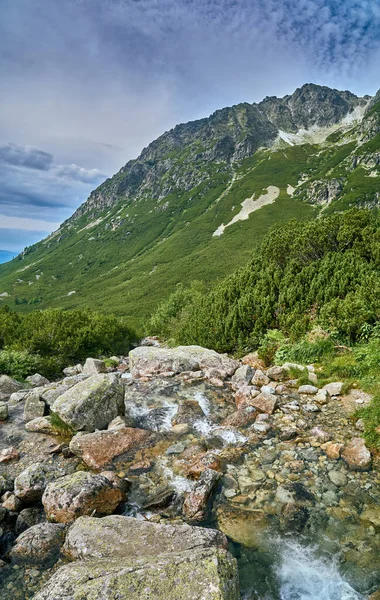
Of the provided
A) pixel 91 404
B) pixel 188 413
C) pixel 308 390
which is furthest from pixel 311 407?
pixel 91 404

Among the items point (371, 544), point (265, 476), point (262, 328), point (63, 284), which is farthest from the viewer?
point (63, 284)

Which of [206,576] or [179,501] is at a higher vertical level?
[206,576]

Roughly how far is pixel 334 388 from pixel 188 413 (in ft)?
17.3

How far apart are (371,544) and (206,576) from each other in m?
3.66

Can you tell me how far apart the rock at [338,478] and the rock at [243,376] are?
5850mm

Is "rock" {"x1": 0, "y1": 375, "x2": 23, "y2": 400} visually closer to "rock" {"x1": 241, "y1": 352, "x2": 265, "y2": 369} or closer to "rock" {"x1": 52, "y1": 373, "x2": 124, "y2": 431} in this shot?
"rock" {"x1": 52, "y1": 373, "x2": 124, "y2": 431}

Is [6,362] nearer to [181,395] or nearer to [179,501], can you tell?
[181,395]

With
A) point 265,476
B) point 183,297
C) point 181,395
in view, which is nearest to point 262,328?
point 181,395

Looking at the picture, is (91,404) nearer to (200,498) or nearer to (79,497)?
(79,497)

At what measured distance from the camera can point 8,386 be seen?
15844mm

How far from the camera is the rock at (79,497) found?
6.31 metres

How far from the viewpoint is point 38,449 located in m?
9.74

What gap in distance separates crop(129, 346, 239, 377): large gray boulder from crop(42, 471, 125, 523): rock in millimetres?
8959

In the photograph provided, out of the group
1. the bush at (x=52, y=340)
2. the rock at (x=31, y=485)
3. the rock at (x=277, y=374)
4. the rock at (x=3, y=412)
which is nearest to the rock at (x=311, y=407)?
the rock at (x=277, y=374)
